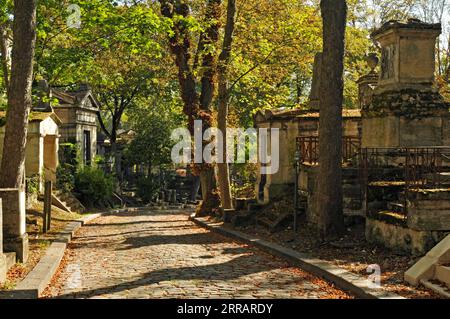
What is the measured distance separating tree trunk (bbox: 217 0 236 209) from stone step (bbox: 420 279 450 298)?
12396 mm

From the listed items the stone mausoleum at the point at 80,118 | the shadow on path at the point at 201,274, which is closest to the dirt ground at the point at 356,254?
the shadow on path at the point at 201,274

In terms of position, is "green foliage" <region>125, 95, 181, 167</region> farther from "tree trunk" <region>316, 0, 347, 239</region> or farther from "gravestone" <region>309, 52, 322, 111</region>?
"tree trunk" <region>316, 0, 347, 239</region>

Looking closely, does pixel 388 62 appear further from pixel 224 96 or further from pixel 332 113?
pixel 224 96

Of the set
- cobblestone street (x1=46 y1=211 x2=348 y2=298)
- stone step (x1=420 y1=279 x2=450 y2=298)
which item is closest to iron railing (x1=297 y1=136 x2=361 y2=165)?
cobblestone street (x1=46 y1=211 x2=348 y2=298)

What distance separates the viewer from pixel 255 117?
18.3 meters

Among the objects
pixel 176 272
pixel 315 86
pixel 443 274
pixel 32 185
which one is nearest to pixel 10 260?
pixel 176 272

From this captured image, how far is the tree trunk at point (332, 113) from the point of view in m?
11.9

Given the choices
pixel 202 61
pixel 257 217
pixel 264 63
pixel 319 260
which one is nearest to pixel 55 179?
pixel 202 61

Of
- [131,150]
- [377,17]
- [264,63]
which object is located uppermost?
[377,17]

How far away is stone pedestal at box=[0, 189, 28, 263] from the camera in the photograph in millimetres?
10547

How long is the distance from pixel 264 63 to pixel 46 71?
7.85 metres

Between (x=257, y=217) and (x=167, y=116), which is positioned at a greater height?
(x=167, y=116)

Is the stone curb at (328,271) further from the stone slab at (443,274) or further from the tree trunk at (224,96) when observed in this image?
the tree trunk at (224,96)

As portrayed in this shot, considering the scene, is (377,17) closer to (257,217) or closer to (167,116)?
(167,116)
